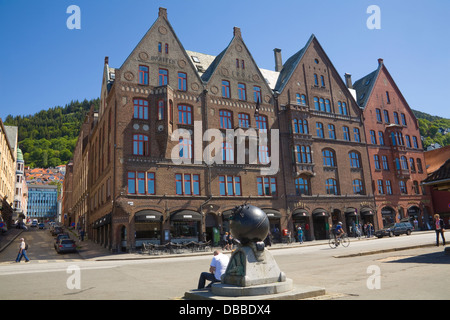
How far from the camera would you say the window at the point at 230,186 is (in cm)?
3622

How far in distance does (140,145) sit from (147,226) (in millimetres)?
8018

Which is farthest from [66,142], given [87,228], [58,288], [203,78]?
[58,288]

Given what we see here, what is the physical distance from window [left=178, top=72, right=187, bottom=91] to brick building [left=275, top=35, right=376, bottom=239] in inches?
487

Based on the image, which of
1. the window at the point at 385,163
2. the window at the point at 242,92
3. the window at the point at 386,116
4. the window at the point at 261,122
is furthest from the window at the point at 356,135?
the window at the point at 242,92

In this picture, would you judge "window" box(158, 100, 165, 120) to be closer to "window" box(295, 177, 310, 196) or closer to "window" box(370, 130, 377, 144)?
"window" box(295, 177, 310, 196)

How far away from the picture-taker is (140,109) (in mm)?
34062

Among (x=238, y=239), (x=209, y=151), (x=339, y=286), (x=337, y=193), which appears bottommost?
(x=339, y=286)

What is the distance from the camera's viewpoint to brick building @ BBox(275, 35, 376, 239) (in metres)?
40.7

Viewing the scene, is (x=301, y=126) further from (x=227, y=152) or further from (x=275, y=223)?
(x=275, y=223)

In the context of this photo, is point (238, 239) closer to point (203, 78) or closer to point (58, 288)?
point (58, 288)

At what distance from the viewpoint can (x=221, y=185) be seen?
119ft

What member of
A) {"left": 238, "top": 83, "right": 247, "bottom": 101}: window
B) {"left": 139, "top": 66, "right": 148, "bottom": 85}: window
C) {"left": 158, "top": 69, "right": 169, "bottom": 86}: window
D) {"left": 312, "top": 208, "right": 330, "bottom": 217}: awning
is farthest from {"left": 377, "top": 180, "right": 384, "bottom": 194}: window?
{"left": 139, "top": 66, "right": 148, "bottom": 85}: window

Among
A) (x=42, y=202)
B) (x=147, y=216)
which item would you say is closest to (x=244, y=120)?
(x=147, y=216)
